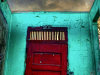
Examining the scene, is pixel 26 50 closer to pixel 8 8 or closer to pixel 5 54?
pixel 5 54

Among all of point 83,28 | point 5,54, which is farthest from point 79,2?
point 5,54

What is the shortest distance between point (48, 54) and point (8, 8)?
167 cm

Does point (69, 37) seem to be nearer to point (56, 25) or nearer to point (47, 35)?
point (56, 25)

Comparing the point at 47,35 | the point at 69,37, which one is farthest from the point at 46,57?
the point at 69,37

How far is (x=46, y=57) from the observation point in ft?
10.1

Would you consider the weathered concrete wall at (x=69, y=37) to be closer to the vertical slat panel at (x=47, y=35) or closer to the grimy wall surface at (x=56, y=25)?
the grimy wall surface at (x=56, y=25)

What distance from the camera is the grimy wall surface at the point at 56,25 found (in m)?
3.04

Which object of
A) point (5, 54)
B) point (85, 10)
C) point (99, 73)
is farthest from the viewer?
point (85, 10)

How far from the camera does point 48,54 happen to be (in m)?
3.09

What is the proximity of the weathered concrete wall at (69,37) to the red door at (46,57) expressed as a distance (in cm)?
17

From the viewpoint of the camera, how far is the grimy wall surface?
3035mm

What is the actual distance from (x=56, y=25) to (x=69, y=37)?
0.50 m

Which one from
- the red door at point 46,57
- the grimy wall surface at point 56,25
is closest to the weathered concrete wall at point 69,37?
the grimy wall surface at point 56,25

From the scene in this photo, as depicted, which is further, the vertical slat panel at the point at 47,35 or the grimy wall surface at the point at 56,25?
the vertical slat panel at the point at 47,35
